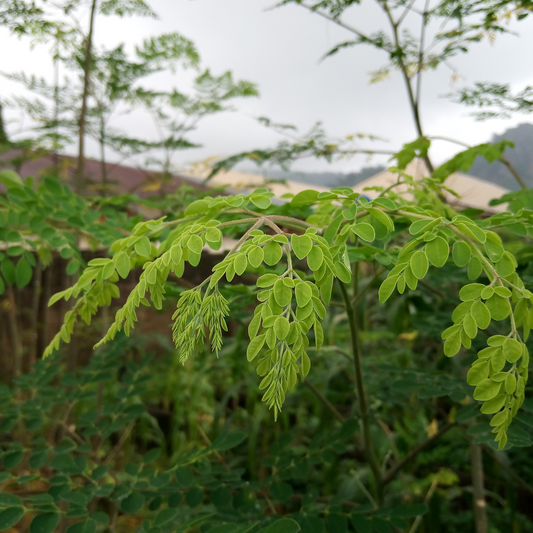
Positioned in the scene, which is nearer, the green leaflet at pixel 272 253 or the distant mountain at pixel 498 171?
the green leaflet at pixel 272 253

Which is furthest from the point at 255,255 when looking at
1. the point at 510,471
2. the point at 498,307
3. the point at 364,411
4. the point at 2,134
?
the point at 2,134

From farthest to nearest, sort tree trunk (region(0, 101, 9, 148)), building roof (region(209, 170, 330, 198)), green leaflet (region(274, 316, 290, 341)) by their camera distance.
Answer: building roof (region(209, 170, 330, 198)) → tree trunk (region(0, 101, 9, 148)) → green leaflet (region(274, 316, 290, 341))

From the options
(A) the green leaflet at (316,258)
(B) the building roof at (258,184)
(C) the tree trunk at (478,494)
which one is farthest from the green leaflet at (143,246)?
(B) the building roof at (258,184)

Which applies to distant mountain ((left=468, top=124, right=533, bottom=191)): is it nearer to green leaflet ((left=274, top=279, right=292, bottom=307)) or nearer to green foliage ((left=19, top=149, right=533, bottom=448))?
green foliage ((left=19, top=149, right=533, bottom=448))

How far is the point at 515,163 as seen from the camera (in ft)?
8.32

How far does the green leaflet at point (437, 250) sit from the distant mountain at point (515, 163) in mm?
1939

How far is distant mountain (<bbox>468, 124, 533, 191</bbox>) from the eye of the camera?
2.29 metres

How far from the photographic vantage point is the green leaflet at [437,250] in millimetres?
417

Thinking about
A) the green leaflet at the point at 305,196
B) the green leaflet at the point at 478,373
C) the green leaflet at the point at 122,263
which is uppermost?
the green leaflet at the point at 305,196

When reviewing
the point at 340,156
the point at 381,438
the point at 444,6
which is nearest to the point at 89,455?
the point at 381,438

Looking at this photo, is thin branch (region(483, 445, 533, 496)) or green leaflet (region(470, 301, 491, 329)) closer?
green leaflet (region(470, 301, 491, 329))

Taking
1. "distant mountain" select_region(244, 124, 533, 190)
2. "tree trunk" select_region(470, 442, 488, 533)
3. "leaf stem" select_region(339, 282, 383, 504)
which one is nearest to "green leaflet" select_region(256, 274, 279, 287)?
"leaf stem" select_region(339, 282, 383, 504)

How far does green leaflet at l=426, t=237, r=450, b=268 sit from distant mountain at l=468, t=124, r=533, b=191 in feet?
6.36

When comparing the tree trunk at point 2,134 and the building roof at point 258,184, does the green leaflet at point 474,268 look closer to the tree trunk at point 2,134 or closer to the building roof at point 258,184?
the building roof at point 258,184
